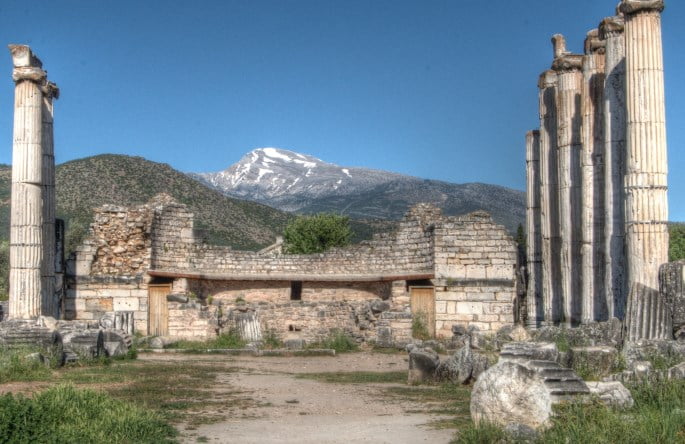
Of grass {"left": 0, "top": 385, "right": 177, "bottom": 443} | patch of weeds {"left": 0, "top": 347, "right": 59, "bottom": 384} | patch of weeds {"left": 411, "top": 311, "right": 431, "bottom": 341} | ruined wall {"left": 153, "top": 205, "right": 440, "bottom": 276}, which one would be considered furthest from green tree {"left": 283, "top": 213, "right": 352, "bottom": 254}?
grass {"left": 0, "top": 385, "right": 177, "bottom": 443}

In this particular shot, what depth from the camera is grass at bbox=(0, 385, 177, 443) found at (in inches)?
342

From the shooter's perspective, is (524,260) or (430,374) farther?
(524,260)

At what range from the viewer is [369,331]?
26.2 metres

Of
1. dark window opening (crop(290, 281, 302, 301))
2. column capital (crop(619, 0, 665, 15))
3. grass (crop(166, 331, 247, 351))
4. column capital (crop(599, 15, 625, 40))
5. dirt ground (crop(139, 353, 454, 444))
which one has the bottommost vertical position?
dirt ground (crop(139, 353, 454, 444))

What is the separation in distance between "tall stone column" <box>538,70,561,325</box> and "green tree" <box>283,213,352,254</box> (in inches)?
1239

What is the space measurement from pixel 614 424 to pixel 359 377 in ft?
31.5

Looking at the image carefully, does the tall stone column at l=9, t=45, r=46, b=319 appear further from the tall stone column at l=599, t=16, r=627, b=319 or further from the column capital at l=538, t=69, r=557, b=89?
the tall stone column at l=599, t=16, r=627, b=319

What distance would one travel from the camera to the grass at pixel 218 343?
2447 centimetres

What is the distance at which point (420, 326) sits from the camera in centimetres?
2631

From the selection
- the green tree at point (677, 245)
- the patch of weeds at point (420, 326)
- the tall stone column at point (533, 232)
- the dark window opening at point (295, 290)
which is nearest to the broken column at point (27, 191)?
the dark window opening at point (295, 290)

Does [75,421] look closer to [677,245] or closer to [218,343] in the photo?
[218,343]

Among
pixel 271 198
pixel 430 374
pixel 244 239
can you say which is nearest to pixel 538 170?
pixel 430 374

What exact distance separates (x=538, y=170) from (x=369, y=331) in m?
7.36

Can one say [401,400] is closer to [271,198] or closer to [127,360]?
[127,360]
